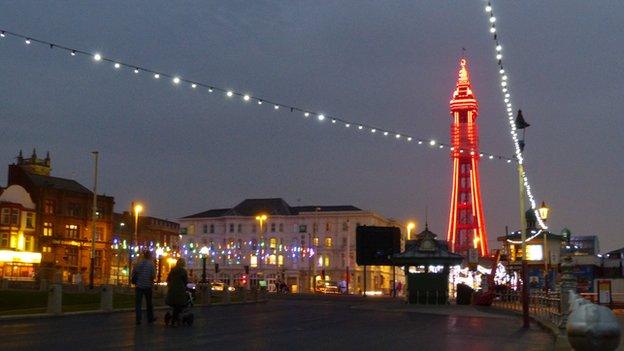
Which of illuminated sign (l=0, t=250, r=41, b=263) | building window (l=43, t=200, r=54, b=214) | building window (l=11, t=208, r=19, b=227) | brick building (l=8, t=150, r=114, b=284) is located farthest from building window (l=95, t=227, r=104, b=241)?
building window (l=11, t=208, r=19, b=227)

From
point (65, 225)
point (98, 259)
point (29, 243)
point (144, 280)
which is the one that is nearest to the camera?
point (144, 280)

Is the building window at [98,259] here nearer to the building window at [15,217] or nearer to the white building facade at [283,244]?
the building window at [15,217]

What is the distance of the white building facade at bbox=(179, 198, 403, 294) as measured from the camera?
4793 inches

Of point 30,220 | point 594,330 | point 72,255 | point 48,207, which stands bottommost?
point 594,330

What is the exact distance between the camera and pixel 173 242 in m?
134

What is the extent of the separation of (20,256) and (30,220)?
5.04m

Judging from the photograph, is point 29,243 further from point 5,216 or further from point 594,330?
point 594,330

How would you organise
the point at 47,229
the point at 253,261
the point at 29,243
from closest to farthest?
the point at 29,243 < the point at 47,229 < the point at 253,261

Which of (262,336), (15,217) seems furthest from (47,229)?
(262,336)

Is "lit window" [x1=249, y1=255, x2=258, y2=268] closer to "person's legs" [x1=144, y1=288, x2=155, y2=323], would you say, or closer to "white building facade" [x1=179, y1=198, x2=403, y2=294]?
"white building facade" [x1=179, y1=198, x2=403, y2=294]

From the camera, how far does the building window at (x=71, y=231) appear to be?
288 feet

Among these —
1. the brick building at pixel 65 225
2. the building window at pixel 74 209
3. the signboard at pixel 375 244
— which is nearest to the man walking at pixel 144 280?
the signboard at pixel 375 244

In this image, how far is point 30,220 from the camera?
83.5m

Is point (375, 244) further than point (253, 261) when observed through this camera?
No
